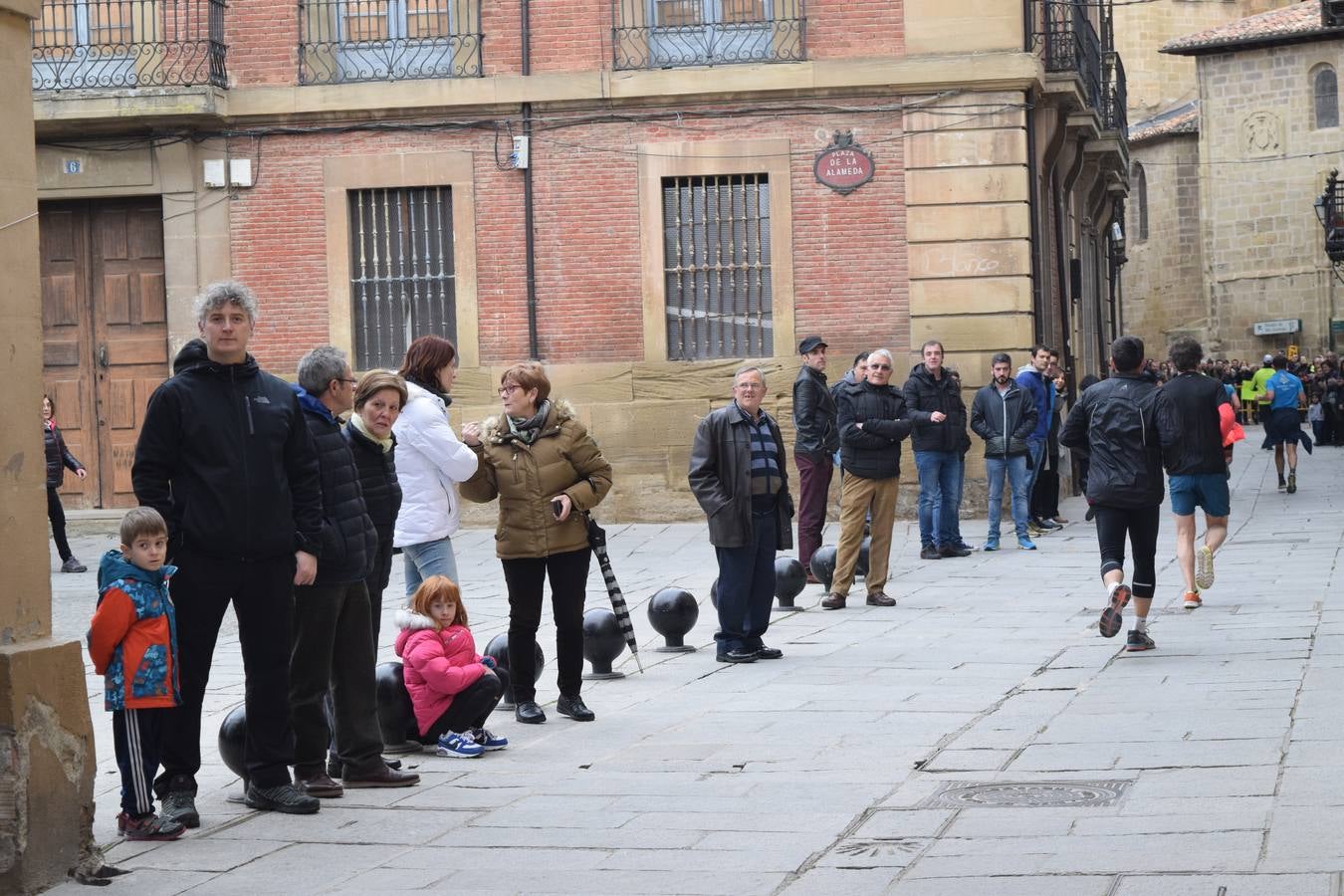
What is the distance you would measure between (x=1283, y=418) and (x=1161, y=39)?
44128mm

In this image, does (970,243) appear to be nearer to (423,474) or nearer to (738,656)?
(738,656)

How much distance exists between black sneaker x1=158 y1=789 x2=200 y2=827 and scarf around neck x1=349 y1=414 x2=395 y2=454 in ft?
5.48

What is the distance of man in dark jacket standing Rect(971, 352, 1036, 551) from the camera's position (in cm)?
1719

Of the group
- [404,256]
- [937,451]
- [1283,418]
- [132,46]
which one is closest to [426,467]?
[937,451]

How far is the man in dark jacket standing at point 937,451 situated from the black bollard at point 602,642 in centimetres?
653

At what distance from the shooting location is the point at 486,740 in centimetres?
809

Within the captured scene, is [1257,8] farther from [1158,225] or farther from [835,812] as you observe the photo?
[835,812]

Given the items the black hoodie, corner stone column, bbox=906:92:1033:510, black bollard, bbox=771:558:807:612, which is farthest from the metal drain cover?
corner stone column, bbox=906:92:1033:510

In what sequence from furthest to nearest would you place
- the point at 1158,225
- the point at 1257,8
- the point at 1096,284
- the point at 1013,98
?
the point at 1257,8, the point at 1158,225, the point at 1096,284, the point at 1013,98

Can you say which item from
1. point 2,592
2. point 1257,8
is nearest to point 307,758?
point 2,592

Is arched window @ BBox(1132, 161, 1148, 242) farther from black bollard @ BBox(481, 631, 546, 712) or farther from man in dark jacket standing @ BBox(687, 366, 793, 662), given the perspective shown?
black bollard @ BBox(481, 631, 546, 712)

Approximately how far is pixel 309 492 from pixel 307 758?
105cm

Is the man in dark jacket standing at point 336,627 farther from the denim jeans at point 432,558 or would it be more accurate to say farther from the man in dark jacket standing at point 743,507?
the man in dark jacket standing at point 743,507

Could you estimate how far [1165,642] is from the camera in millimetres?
10891
